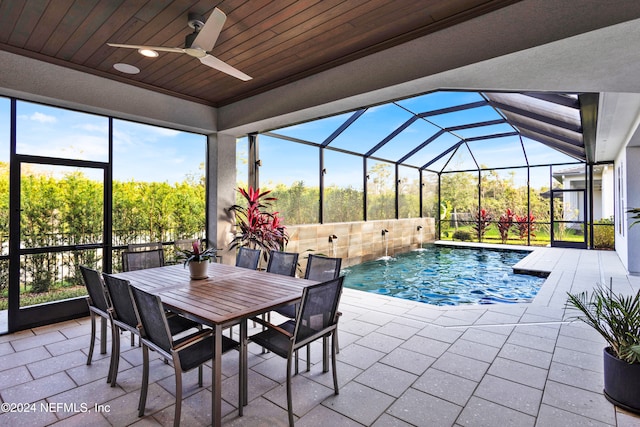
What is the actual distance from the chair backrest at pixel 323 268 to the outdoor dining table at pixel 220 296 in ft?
0.54

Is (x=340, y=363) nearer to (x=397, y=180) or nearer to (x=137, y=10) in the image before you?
(x=137, y=10)

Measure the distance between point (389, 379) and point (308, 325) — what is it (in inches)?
35.3

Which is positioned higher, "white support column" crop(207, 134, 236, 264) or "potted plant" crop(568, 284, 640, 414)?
"white support column" crop(207, 134, 236, 264)

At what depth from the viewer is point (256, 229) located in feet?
17.4

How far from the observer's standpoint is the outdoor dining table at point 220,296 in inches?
80.0

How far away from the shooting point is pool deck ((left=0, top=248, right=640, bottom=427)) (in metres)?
2.13

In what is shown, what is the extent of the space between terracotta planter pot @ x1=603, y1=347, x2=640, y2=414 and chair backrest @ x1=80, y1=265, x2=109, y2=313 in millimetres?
3775

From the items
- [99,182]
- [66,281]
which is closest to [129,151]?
[99,182]

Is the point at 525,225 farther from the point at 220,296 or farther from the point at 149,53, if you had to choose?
the point at 149,53

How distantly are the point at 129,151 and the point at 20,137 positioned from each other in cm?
114

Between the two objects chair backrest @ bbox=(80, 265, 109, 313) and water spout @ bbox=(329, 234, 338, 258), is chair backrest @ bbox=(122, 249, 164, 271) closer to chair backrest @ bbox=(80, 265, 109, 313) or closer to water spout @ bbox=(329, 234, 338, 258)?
chair backrest @ bbox=(80, 265, 109, 313)

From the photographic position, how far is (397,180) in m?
10.0

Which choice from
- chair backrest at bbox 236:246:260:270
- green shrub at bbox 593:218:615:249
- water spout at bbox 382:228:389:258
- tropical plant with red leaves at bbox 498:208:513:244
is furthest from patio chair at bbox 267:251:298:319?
green shrub at bbox 593:218:615:249

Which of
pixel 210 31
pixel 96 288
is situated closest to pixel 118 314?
pixel 96 288
